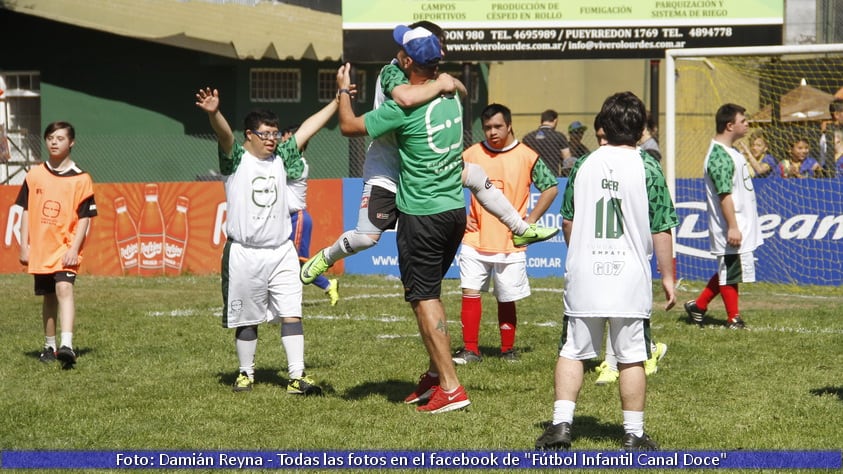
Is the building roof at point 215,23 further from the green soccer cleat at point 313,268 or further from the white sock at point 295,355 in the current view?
the green soccer cleat at point 313,268

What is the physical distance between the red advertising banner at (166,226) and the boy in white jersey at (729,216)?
23.3ft

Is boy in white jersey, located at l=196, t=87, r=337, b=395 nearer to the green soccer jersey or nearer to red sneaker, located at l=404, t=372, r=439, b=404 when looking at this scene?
red sneaker, located at l=404, t=372, r=439, b=404

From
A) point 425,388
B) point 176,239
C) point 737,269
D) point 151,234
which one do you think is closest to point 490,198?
point 425,388

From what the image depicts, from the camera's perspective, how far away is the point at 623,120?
236 inches

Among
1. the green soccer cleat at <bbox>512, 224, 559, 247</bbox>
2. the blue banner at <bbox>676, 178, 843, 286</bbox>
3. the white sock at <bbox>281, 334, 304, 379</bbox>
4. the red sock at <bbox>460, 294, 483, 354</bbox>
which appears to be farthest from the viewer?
the blue banner at <bbox>676, 178, 843, 286</bbox>

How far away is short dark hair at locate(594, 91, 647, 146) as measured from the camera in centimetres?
601

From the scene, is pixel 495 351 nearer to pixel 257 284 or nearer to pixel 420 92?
pixel 257 284

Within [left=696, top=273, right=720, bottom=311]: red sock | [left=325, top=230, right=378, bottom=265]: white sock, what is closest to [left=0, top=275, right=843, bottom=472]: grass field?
[left=696, top=273, right=720, bottom=311]: red sock

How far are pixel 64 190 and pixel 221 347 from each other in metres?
1.84

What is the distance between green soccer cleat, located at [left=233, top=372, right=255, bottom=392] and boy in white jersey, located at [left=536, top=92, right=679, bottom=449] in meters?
2.64

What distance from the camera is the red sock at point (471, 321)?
9359 millimetres

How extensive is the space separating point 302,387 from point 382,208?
54.9 inches

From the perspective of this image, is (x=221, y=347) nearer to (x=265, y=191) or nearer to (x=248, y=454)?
(x=265, y=191)

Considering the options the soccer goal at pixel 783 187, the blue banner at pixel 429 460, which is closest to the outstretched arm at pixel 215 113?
the blue banner at pixel 429 460
